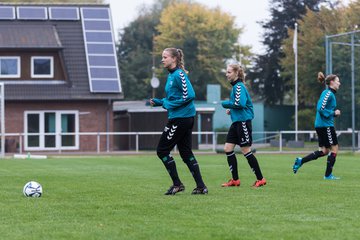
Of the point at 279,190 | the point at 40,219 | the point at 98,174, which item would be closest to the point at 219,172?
the point at 98,174

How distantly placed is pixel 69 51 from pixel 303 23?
2255cm

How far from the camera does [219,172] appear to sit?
62.6ft

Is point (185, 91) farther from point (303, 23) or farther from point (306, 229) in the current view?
point (303, 23)

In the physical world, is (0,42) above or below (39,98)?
above

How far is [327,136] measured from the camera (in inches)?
638

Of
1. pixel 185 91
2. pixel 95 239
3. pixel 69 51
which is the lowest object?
pixel 95 239

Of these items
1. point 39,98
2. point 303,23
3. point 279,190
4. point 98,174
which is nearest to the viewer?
point 279,190

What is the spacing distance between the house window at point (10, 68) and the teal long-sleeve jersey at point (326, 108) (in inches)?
1349

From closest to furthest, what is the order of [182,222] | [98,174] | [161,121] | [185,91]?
[182,222] < [185,91] < [98,174] < [161,121]

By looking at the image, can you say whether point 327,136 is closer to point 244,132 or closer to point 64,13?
point 244,132

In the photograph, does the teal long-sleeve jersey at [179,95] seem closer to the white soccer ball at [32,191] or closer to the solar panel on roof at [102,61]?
the white soccer ball at [32,191]

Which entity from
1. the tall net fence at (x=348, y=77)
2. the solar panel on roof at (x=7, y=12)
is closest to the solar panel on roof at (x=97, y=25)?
the solar panel on roof at (x=7, y=12)

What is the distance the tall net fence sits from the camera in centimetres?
3544

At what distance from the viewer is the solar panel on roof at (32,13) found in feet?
167
